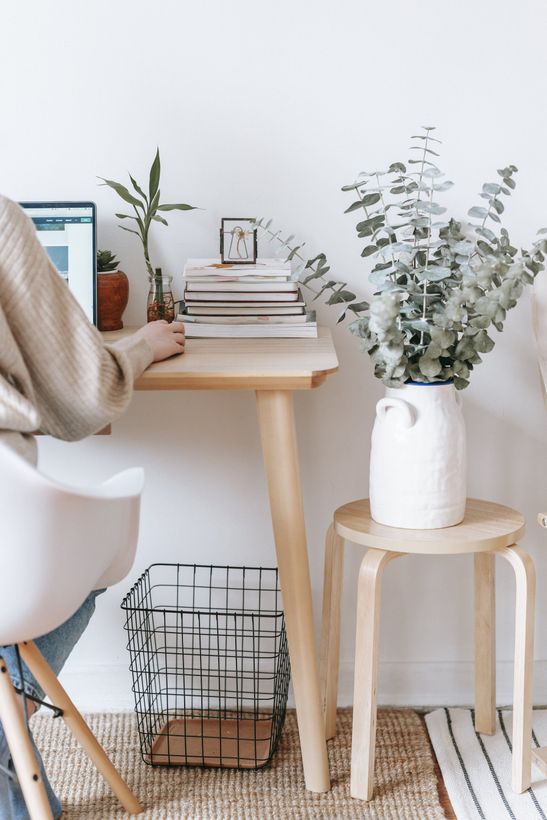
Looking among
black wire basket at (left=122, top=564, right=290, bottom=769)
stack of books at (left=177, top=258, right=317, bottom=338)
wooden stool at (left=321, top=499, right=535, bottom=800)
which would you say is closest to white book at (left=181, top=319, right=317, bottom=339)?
stack of books at (left=177, top=258, right=317, bottom=338)

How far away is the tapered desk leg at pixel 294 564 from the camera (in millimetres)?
1540

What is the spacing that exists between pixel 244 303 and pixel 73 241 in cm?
33

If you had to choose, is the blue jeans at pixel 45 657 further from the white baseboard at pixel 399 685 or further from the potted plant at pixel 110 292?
the potted plant at pixel 110 292

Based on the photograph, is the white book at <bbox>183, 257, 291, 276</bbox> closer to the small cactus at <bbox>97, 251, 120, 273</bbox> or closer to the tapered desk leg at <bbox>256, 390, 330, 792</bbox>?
the small cactus at <bbox>97, 251, 120, 273</bbox>

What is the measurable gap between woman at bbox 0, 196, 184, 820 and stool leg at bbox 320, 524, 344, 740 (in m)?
0.55

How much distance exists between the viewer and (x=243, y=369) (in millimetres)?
1482

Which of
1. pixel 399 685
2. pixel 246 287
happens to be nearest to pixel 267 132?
pixel 246 287

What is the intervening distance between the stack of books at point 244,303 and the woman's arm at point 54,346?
37 centimetres

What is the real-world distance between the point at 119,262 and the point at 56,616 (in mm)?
864

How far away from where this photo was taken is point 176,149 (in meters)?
1.86

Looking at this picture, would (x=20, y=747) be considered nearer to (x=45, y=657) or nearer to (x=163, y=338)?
(x=45, y=657)

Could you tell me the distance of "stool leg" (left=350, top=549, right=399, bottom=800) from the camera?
1571 mm

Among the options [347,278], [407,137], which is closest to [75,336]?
[347,278]

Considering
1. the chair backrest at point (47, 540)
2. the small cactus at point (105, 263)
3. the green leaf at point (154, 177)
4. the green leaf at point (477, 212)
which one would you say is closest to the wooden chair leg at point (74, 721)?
the chair backrest at point (47, 540)
